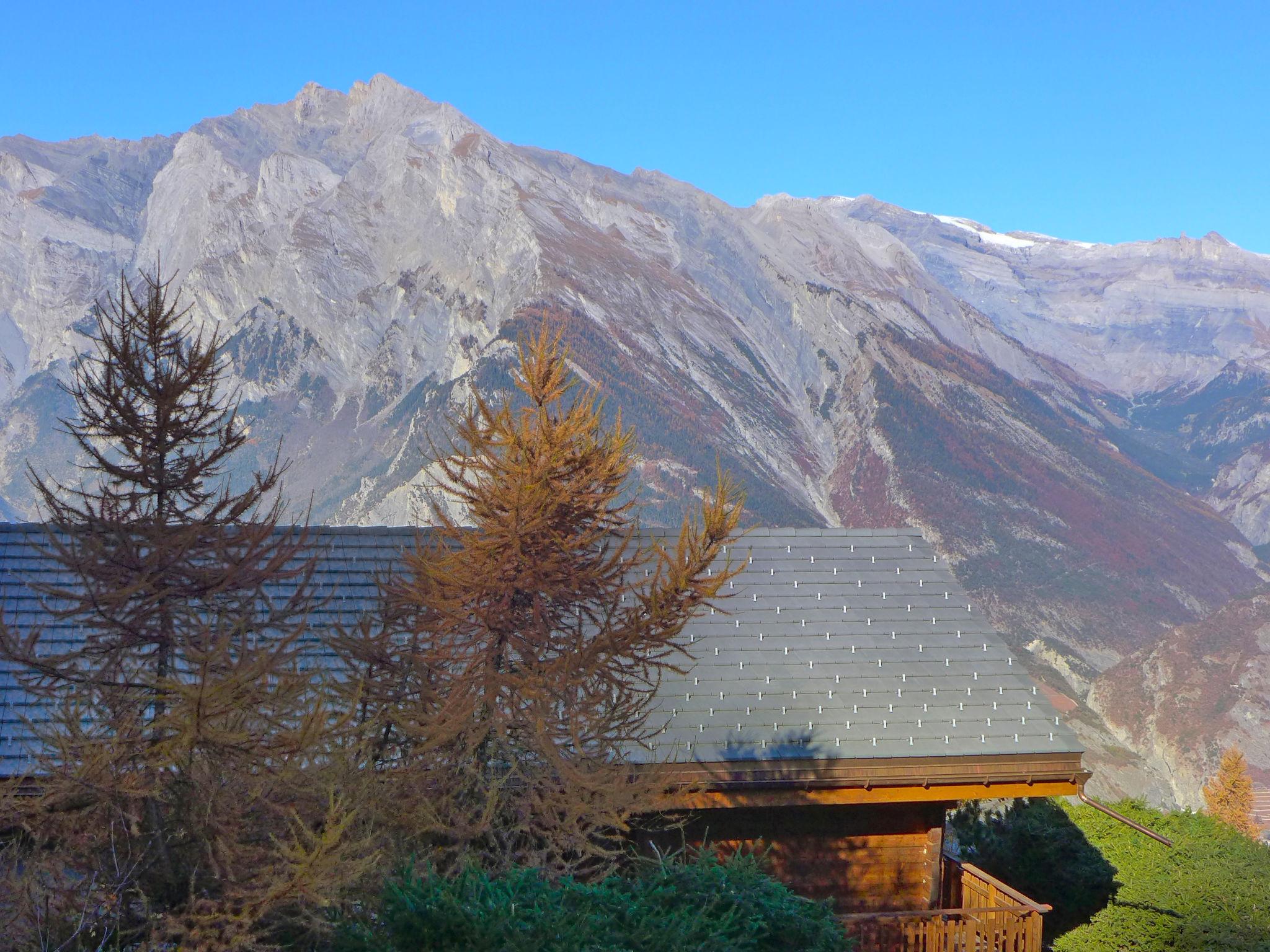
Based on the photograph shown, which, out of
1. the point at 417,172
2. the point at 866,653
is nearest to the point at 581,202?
the point at 417,172

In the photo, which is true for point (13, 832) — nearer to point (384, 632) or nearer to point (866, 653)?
point (384, 632)

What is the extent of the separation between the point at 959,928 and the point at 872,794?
1.28m

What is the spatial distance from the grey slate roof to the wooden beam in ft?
1.00

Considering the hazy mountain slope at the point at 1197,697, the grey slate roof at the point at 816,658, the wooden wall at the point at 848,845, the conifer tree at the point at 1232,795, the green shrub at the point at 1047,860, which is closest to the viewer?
the grey slate roof at the point at 816,658

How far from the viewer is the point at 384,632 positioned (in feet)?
27.6

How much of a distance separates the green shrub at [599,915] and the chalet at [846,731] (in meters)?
2.23

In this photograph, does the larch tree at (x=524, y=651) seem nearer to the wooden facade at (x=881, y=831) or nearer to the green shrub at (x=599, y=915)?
the green shrub at (x=599, y=915)

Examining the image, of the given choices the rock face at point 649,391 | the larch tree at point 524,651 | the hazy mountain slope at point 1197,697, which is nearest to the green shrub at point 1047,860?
the larch tree at point 524,651

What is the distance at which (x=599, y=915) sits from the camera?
19.5 feet

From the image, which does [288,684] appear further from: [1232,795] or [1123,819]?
[1232,795]

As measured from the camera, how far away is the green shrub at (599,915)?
557cm

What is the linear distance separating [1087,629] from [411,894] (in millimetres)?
124567

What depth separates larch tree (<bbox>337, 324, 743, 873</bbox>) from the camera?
7.88 m

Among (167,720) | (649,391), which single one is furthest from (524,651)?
(649,391)
